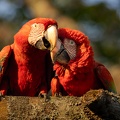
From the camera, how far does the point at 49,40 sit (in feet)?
16.9

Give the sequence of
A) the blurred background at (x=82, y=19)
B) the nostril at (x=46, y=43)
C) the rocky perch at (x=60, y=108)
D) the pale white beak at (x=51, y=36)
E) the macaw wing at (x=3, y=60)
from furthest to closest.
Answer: the blurred background at (x=82, y=19) < the macaw wing at (x=3, y=60) < the nostril at (x=46, y=43) < the pale white beak at (x=51, y=36) < the rocky perch at (x=60, y=108)

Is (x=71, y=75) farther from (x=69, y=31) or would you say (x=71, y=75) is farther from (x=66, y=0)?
(x=66, y=0)

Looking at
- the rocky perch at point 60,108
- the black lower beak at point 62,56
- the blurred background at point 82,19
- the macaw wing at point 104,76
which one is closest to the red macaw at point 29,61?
the black lower beak at point 62,56

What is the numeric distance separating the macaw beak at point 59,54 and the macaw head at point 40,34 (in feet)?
0.19

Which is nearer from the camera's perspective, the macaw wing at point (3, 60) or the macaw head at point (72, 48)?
the macaw head at point (72, 48)

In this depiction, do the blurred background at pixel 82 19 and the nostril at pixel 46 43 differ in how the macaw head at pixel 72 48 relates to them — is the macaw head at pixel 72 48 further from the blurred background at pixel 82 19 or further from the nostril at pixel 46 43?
the blurred background at pixel 82 19

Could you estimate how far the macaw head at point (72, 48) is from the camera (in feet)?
17.1

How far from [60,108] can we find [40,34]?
1147 millimetres

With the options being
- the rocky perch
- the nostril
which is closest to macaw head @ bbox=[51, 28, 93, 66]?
the nostril

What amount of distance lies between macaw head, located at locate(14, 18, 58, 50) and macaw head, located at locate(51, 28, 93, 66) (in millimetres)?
99

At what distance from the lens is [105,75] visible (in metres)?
5.40

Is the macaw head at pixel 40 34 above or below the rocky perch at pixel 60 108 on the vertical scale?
above

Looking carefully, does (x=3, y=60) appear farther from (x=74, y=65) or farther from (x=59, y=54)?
(x=74, y=65)

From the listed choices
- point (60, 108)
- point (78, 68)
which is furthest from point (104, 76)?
point (60, 108)
